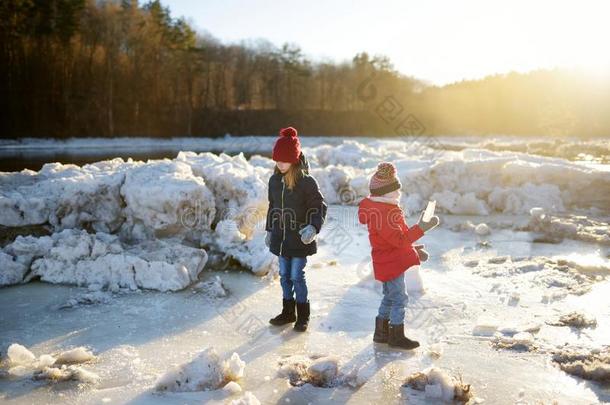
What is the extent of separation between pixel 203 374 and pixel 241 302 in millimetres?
1505

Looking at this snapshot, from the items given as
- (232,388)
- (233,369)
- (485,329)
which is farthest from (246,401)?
(485,329)

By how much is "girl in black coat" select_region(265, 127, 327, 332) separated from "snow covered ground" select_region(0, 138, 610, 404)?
228 millimetres

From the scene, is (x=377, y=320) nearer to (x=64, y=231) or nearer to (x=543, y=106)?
(x=64, y=231)

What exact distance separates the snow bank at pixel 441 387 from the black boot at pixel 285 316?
1294mm

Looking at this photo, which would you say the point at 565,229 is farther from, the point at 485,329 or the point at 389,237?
the point at 389,237

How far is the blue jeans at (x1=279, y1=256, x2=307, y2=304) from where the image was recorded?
3.93 meters

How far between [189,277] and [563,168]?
8335mm

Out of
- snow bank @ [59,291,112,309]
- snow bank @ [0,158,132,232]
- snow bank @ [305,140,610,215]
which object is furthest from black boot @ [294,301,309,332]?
snow bank @ [305,140,610,215]

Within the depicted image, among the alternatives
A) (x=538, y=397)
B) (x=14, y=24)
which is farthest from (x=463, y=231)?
(x=14, y=24)

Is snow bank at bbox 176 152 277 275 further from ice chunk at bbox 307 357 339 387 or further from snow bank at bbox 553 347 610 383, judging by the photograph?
snow bank at bbox 553 347 610 383

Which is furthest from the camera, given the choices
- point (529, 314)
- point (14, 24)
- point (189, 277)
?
point (14, 24)

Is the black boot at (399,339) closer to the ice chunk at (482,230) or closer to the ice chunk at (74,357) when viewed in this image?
the ice chunk at (74,357)

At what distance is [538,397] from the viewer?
279 cm

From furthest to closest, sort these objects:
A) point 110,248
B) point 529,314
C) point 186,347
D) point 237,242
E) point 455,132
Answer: point 455,132 < point 237,242 < point 110,248 < point 529,314 < point 186,347
